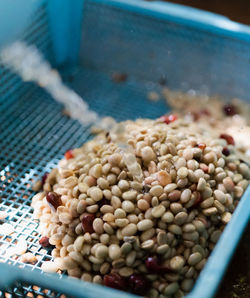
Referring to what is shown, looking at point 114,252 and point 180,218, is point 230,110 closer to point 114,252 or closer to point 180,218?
point 180,218

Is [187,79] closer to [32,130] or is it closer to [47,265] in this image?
[32,130]

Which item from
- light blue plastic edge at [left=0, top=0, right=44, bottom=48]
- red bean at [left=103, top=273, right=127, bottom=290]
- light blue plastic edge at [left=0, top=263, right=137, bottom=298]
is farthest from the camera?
light blue plastic edge at [left=0, top=0, right=44, bottom=48]

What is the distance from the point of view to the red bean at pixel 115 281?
2.45 feet

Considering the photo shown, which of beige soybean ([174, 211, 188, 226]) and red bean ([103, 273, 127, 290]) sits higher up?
beige soybean ([174, 211, 188, 226])

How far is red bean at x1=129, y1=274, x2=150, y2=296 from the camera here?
0.75 metres

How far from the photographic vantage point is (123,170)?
0.85 m

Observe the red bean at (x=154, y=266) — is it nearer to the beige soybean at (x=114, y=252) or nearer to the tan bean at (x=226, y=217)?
the beige soybean at (x=114, y=252)

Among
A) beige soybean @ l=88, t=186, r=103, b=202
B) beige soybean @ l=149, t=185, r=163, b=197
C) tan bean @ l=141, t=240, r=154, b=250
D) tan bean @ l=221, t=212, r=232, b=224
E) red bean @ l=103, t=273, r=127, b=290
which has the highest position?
beige soybean @ l=149, t=185, r=163, b=197

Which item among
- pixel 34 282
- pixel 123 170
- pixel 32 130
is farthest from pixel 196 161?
pixel 32 130

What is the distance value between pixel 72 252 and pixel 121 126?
370mm

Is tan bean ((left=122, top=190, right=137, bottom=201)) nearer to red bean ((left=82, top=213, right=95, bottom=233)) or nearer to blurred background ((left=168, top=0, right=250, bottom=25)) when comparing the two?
red bean ((left=82, top=213, right=95, bottom=233))

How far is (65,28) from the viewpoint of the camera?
1.33 meters

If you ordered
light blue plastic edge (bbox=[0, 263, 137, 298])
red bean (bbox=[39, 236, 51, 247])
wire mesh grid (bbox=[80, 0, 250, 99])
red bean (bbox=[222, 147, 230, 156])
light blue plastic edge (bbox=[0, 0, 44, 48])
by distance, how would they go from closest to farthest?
light blue plastic edge (bbox=[0, 263, 137, 298]) → red bean (bbox=[39, 236, 51, 247]) → red bean (bbox=[222, 147, 230, 156]) → light blue plastic edge (bbox=[0, 0, 44, 48]) → wire mesh grid (bbox=[80, 0, 250, 99])

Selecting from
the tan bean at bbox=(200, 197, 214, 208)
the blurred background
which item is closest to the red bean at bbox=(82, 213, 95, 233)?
Result: the tan bean at bbox=(200, 197, 214, 208)
